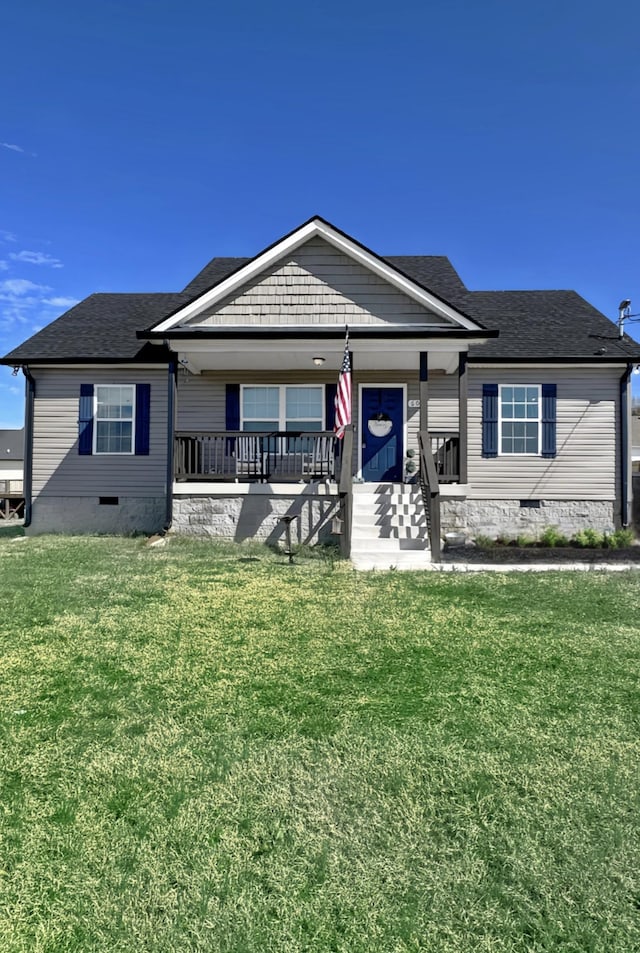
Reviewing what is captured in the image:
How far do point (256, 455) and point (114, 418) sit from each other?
12.0 ft

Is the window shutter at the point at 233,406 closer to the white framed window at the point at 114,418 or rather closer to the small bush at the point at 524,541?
the white framed window at the point at 114,418

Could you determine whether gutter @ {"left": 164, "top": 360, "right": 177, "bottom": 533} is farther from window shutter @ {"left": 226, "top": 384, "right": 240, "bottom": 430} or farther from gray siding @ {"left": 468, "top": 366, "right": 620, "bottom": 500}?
gray siding @ {"left": 468, "top": 366, "right": 620, "bottom": 500}

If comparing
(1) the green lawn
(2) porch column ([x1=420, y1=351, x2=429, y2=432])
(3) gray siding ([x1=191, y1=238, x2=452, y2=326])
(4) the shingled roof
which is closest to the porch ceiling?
(2) porch column ([x1=420, y1=351, x2=429, y2=432])

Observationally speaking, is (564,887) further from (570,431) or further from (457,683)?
(570,431)

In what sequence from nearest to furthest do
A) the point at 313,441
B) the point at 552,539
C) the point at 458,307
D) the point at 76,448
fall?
the point at 458,307, the point at 552,539, the point at 313,441, the point at 76,448

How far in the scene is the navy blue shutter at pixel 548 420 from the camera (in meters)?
11.6

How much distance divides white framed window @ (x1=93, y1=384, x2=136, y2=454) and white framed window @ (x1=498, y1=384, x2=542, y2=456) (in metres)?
8.06

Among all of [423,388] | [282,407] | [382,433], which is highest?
[423,388]

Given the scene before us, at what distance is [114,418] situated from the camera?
12.0 meters

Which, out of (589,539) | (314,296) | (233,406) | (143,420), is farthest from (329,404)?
(589,539)

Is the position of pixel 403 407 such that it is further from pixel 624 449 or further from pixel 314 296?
pixel 624 449

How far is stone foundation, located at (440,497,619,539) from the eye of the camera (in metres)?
11.6

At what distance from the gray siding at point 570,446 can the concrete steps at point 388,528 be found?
8.54 feet

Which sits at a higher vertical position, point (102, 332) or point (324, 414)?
point (102, 332)
